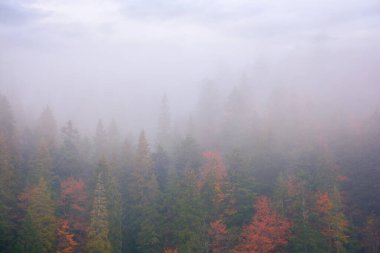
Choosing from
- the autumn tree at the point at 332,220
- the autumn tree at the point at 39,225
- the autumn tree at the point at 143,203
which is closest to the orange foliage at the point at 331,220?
the autumn tree at the point at 332,220

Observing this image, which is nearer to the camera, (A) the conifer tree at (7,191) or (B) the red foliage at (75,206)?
(A) the conifer tree at (7,191)

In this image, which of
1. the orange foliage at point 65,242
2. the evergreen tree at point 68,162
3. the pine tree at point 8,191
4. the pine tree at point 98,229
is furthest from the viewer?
the evergreen tree at point 68,162

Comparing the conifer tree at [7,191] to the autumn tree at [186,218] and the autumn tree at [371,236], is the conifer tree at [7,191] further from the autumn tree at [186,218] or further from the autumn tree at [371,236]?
the autumn tree at [371,236]

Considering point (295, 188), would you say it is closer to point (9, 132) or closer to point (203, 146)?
point (203, 146)

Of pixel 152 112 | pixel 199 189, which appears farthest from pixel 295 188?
pixel 152 112

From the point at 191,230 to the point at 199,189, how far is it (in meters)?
5.80

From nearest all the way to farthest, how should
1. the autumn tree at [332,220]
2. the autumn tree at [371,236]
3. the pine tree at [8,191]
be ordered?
the autumn tree at [332,220] < the pine tree at [8,191] < the autumn tree at [371,236]

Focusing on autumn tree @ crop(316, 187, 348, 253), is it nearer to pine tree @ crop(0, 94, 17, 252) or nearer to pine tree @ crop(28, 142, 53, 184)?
pine tree @ crop(28, 142, 53, 184)

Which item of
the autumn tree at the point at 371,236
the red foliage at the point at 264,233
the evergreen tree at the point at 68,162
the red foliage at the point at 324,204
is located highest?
the evergreen tree at the point at 68,162

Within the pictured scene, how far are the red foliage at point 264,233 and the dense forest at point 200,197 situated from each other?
0.52 ft

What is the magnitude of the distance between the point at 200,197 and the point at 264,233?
30.8 ft

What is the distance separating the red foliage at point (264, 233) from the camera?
38.2m

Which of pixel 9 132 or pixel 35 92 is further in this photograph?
pixel 35 92

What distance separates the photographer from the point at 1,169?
1736 inches
